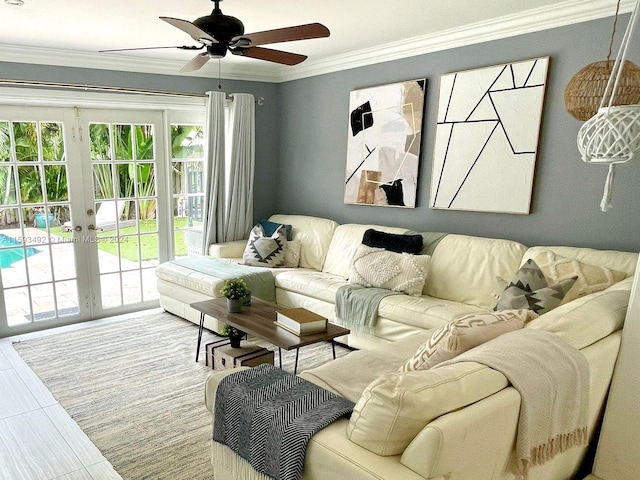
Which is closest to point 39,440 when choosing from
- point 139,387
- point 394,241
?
Answer: point 139,387

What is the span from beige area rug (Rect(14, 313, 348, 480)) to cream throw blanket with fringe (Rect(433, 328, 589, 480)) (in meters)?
1.44

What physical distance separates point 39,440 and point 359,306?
2102 millimetres

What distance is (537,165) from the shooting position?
→ 3213 millimetres

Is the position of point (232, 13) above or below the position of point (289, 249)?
above

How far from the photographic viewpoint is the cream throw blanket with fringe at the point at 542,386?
1.49 meters

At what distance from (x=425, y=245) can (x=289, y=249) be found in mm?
1409

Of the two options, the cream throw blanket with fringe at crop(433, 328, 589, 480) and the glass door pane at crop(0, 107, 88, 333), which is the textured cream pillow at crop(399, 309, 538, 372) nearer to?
the cream throw blanket with fringe at crop(433, 328, 589, 480)

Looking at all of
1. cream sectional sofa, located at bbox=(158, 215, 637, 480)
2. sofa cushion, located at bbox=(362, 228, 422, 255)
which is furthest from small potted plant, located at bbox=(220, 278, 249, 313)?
sofa cushion, located at bbox=(362, 228, 422, 255)

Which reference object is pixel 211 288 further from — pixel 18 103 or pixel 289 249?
pixel 18 103

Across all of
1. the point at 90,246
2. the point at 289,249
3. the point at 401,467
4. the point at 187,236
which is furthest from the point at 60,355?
the point at 401,467

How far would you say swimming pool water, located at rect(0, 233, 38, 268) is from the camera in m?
3.80

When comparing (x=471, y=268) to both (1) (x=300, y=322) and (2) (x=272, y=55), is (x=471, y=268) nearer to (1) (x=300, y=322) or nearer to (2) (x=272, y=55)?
(1) (x=300, y=322)

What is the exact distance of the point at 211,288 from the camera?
3693 millimetres

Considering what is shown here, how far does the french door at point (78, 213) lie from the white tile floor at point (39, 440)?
1111 millimetres
